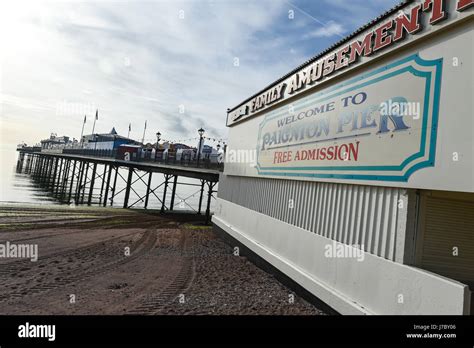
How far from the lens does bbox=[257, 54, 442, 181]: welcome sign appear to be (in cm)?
524

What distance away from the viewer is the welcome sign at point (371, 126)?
17.2 feet

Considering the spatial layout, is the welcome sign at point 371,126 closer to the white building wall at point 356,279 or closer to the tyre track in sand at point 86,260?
the white building wall at point 356,279

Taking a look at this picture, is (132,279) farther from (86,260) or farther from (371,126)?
(371,126)

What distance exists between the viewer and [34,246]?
11203 millimetres

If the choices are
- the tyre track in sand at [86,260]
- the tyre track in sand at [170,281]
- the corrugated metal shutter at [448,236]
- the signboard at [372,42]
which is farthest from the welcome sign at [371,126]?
the tyre track in sand at [86,260]

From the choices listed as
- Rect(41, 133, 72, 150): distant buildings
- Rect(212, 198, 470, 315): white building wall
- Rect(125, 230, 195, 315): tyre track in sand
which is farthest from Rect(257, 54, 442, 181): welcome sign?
Rect(41, 133, 72, 150): distant buildings

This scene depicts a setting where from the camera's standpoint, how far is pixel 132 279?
8305mm

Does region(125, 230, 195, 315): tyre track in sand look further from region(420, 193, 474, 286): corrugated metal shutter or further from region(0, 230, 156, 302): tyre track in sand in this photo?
region(420, 193, 474, 286): corrugated metal shutter

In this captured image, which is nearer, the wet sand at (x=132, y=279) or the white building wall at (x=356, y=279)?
the white building wall at (x=356, y=279)

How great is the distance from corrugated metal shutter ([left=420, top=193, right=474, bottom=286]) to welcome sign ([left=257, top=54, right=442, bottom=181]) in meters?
0.89

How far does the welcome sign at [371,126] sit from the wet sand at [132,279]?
3.59m
